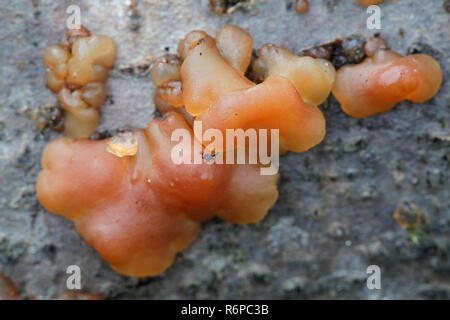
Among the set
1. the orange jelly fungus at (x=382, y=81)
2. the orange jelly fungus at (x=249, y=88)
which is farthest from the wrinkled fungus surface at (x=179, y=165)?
the orange jelly fungus at (x=382, y=81)

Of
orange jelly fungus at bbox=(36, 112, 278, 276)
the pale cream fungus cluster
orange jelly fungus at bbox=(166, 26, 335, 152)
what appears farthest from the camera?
orange jelly fungus at bbox=(36, 112, 278, 276)

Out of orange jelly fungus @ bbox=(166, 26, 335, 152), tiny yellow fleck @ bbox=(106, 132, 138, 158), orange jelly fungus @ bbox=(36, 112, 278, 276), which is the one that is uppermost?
orange jelly fungus @ bbox=(166, 26, 335, 152)

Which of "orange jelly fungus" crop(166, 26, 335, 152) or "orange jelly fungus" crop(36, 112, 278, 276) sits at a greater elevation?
"orange jelly fungus" crop(166, 26, 335, 152)

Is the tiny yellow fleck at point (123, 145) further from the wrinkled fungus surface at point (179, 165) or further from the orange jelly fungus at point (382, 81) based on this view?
the orange jelly fungus at point (382, 81)

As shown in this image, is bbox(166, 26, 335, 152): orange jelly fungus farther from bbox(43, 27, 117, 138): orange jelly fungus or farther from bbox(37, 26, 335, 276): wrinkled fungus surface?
bbox(43, 27, 117, 138): orange jelly fungus

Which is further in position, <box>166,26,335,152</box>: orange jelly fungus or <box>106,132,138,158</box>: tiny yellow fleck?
<box>106,132,138,158</box>: tiny yellow fleck

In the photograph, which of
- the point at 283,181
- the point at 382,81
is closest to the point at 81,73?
the point at 283,181

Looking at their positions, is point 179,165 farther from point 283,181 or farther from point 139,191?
point 283,181

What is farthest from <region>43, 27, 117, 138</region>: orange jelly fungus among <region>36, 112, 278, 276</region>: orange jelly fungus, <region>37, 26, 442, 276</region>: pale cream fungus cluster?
<region>36, 112, 278, 276</region>: orange jelly fungus
